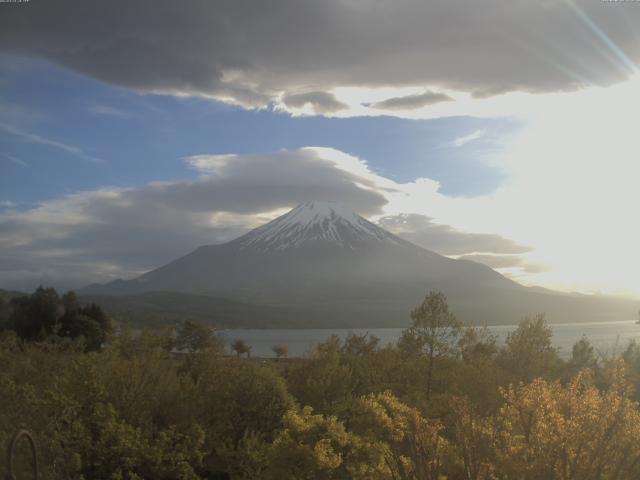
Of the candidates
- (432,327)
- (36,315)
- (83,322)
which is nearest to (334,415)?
(432,327)

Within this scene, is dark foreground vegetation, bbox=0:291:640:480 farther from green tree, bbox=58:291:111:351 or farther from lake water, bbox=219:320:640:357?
lake water, bbox=219:320:640:357

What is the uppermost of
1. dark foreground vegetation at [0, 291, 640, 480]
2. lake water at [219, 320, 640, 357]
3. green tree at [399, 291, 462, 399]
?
green tree at [399, 291, 462, 399]

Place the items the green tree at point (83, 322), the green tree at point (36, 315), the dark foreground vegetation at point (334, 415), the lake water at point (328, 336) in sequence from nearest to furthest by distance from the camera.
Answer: the dark foreground vegetation at point (334, 415) < the green tree at point (83, 322) < the green tree at point (36, 315) < the lake water at point (328, 336)

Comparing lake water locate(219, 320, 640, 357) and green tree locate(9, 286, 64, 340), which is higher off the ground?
green tree locate(9, 286, 64, 340)

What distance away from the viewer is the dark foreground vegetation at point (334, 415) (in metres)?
8.27

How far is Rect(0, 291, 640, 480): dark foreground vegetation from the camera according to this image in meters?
8.27

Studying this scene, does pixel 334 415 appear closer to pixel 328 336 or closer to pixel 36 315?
pixel 36 315

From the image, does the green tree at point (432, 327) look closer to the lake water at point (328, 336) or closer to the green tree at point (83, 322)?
the green tree at point (83, 322)

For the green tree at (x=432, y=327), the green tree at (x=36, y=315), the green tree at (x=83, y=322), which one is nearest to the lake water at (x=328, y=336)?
the green tree at (x=83, y=322)

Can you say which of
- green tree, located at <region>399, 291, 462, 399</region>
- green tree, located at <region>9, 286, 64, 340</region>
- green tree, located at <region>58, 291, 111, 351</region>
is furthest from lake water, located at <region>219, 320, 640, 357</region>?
green tree, located at <region>399, 291, 462, 399</region>

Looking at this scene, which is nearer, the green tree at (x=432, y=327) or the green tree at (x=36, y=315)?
the green tree at (x=432, y=327)

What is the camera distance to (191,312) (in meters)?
155

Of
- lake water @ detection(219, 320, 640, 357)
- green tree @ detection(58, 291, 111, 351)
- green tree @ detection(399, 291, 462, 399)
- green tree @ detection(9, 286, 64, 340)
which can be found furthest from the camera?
lake water @ detection(219, 320, 640, 357)

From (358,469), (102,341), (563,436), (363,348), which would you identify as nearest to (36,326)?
(102,341)
